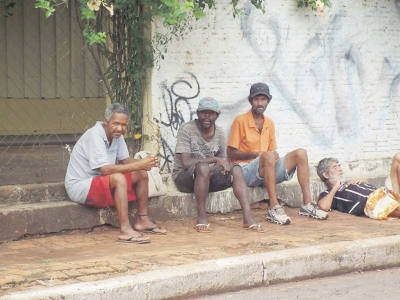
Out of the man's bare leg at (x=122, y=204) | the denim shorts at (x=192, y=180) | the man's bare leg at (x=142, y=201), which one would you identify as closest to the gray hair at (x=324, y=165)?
the denim shorts at (x=192, y=180)

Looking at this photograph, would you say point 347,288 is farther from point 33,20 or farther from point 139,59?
point 33,20

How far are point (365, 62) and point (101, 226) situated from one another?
13.3ft

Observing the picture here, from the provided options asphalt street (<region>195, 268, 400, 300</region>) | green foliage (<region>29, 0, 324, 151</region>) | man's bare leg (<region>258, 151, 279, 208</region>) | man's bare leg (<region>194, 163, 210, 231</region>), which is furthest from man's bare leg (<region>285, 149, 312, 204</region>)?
asphalt street (<region>195, 268, 400, 300</region>)

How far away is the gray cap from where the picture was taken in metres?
8.99

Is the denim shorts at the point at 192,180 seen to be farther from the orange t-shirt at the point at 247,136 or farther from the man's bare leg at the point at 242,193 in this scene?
the orange t-shirt at the point at 247,136

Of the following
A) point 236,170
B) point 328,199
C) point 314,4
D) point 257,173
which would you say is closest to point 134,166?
point 236,170

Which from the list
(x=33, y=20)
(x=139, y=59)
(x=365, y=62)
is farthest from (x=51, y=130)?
(x=365, y=62)

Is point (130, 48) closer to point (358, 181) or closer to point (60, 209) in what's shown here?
point (60, 209)

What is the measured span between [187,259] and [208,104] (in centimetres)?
217

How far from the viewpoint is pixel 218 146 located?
8680 millimetres

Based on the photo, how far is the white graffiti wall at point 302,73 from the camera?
354 inches

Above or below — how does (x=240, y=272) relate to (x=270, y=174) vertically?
below

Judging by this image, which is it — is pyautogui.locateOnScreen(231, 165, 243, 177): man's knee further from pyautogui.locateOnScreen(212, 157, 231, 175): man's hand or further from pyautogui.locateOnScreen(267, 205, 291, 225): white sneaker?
pyautogui.locateOnScreen(267, 205, 291, 225): white sneaker

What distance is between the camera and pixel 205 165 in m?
8.25
